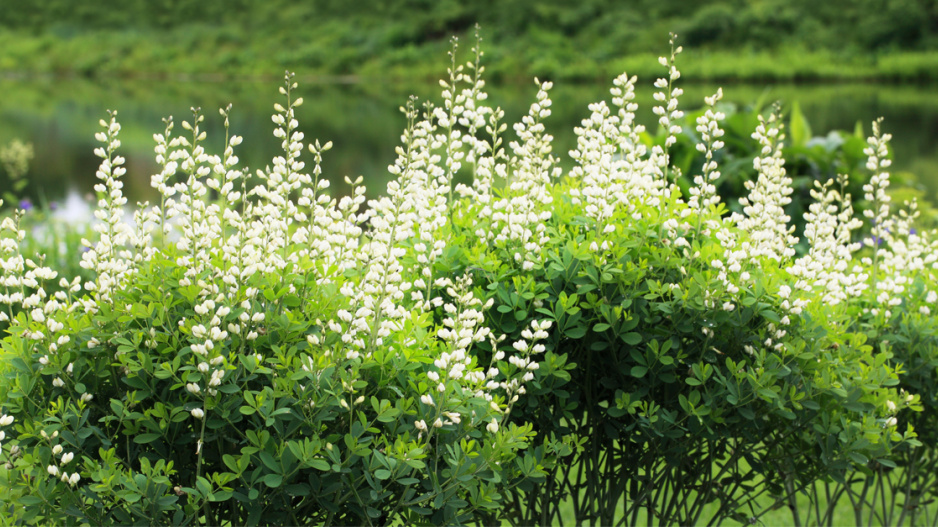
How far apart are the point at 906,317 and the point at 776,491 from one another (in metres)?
0.99

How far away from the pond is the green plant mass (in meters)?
11.0

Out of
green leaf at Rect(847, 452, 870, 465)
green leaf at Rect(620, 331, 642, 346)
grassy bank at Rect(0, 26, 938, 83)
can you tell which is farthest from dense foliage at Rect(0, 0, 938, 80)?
green leaf at Rect(620, 331, 642, 346)

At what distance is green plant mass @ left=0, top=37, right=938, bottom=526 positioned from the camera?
90.1 inches

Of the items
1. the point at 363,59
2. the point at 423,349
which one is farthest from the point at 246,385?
the point at 363,59

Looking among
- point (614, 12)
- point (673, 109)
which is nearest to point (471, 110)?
point (673, 109)

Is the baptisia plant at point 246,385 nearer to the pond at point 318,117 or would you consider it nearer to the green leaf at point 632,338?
the green leaf at point 632,338

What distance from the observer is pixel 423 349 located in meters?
2.57

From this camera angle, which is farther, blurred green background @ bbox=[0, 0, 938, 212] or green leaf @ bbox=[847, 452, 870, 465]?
blurred green background @ bbox=[0, 0, 938, 212]

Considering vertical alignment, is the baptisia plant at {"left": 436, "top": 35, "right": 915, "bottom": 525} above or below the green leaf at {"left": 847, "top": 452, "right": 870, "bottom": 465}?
above

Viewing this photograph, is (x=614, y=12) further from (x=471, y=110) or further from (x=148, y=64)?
(x=471, y=110)

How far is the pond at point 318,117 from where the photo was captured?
2042 cm

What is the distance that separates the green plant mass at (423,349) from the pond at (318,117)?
11.0 m

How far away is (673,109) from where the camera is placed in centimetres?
305

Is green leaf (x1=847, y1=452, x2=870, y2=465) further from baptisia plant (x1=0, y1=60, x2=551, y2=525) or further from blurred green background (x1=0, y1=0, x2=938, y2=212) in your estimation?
blurred green background (x1=0, y1=0, x2=938, y2=212)
